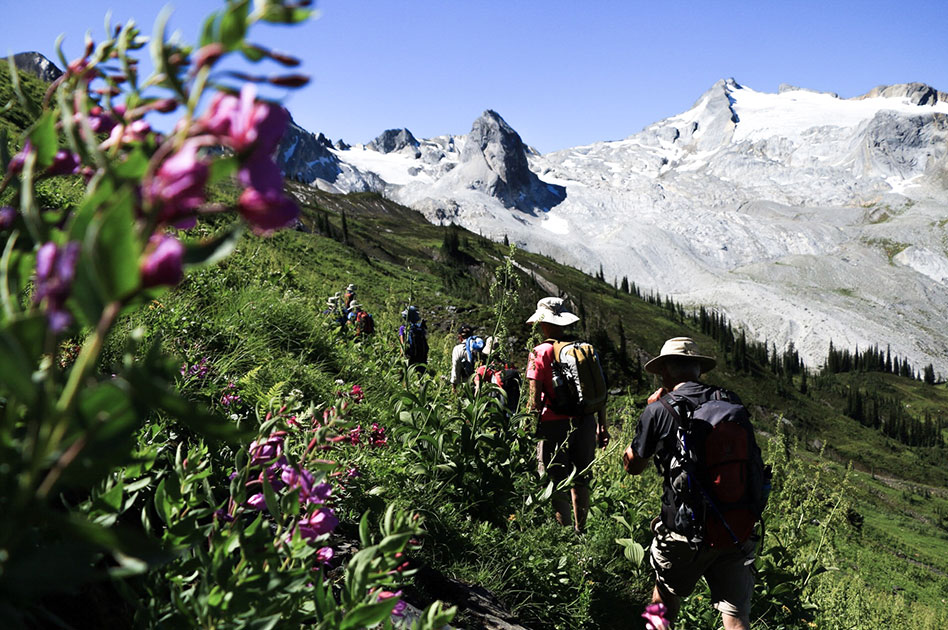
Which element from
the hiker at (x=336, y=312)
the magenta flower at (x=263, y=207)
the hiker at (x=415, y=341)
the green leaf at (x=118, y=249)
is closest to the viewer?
the green leaf at (x=118, y=249)

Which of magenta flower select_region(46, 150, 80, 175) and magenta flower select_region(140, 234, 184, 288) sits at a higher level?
magenta flower select_region(46, 150, 80, 175)

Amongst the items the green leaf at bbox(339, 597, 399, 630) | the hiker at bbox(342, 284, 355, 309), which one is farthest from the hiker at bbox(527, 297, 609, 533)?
the hiker at bbox(342, 284, 355, 309)

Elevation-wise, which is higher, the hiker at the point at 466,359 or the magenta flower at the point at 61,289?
the magenta flower at the point at 61,289

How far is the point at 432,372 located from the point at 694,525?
18.1ft

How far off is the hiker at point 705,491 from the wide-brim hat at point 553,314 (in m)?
1.58

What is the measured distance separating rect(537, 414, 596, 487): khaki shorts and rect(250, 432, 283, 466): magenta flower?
12.6 feet

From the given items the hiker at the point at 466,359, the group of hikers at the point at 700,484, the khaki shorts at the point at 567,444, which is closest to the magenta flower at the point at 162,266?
the group of hikers at the point at 700,484

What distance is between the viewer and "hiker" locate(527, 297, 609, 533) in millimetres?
5305

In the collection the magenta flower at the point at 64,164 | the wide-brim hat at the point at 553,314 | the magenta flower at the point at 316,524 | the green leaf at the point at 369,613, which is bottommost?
the green leaf at the point at 369,613

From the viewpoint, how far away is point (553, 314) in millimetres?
5660

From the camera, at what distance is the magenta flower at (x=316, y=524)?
5.59ft

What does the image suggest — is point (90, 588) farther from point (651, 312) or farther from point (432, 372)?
point (651, 312)

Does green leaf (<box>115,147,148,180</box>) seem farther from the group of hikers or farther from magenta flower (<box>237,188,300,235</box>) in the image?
the group of hikers

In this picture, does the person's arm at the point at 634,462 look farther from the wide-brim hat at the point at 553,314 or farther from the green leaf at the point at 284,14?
the green leaf at the point at 284,14
